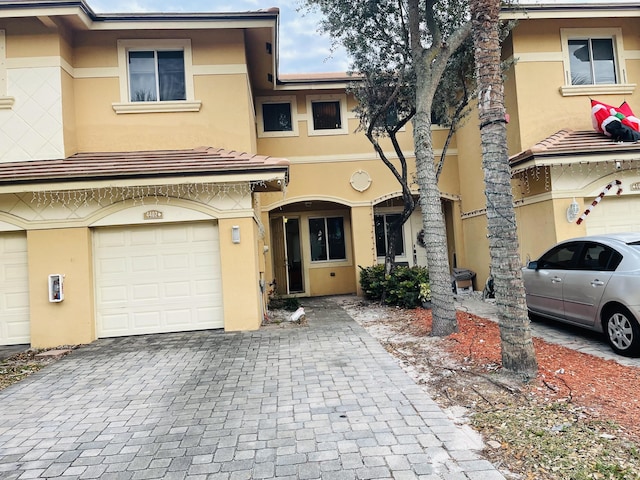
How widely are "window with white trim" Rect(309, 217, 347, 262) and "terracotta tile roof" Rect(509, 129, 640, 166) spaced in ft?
20.8

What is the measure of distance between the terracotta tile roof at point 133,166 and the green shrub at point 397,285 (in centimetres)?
437

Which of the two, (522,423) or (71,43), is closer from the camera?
(522,423)

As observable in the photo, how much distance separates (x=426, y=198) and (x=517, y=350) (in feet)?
10.2

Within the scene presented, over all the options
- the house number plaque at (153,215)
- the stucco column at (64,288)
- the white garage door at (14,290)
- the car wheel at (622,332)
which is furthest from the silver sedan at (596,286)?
the white garage door at (14,290)

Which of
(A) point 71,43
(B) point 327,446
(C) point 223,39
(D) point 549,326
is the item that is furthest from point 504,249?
(A) point 71,43

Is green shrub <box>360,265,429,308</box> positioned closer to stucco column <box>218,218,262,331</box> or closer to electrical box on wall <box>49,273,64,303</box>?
stucco column <box>218,218,262,331</box>

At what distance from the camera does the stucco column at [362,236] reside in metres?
12.5

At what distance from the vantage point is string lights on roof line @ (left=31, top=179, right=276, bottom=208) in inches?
309

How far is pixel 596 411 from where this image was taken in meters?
3.72

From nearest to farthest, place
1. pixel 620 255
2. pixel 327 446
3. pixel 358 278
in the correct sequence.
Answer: pixel 327 446 < pixel 620 255 < pixel 358 278

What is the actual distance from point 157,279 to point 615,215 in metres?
10.1

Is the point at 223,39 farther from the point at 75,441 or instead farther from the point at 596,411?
the point at 596,411

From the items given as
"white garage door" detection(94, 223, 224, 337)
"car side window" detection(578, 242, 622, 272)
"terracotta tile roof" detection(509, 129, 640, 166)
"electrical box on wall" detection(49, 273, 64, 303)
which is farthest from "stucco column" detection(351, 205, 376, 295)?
"electrical box on wall" detection(49, 273, 64, 303)

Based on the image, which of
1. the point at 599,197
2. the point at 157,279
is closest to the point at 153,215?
the point at 157,279
